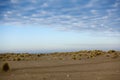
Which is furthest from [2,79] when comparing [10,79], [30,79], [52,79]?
[52,79]

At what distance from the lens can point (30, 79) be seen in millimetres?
15508

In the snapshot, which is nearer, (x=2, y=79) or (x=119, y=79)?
(x=119, y=79)

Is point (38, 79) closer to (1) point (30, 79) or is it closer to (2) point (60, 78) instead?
(1) point (30, 79)

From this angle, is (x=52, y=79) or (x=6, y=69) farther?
(x=6, y=69)

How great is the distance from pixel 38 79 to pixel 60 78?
1.50m

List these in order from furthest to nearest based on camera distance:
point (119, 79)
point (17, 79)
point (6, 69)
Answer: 1. point (6, 69)
2. point (17, 79)
3. point (119, 79)

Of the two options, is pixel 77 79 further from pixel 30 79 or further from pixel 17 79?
pixel 17 79

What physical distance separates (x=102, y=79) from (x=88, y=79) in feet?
3.02

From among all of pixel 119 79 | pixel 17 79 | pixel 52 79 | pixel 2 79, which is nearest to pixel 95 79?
pixel 119 79

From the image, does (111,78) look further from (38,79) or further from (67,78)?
(38,79)

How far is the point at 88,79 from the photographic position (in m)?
15.1

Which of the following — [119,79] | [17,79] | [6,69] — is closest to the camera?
[119,79]

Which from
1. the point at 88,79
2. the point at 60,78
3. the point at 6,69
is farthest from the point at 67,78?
the point at 6,69

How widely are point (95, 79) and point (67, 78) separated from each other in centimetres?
193
